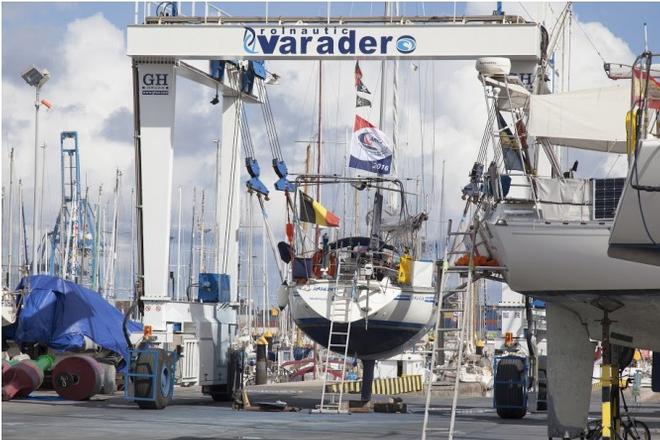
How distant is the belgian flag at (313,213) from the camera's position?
31328mm

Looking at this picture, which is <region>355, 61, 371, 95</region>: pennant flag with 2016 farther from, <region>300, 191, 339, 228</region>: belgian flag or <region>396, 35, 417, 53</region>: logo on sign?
<region>396, 35, 417, 53</region>: logo on sign

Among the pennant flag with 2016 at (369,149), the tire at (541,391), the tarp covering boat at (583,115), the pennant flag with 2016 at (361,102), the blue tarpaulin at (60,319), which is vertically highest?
the pennant flag with 2016 at (361,102)

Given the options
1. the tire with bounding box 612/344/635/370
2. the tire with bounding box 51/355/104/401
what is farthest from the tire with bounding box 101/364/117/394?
the tire with bounding box 612/344/635/370

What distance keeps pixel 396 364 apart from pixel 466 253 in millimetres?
30990

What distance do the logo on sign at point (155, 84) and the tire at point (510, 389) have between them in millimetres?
10091

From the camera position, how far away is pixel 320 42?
27453mm

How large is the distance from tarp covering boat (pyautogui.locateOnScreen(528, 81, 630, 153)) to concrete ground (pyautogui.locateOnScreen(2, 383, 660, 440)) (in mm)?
5336

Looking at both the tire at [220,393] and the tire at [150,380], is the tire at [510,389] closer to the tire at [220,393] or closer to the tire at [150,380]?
the tire at [150,380]

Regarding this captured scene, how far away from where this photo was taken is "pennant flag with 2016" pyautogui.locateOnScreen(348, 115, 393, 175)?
29391mm

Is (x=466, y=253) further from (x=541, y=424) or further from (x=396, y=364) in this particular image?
(x=396, y=364)

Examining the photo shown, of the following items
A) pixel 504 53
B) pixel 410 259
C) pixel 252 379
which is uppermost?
pixel 504 53

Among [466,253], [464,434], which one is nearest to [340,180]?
[464,434]

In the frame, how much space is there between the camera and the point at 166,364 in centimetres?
2733

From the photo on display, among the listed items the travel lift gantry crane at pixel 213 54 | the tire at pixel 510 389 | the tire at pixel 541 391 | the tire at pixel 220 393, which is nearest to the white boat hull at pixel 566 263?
the tire at pixel 510 389
